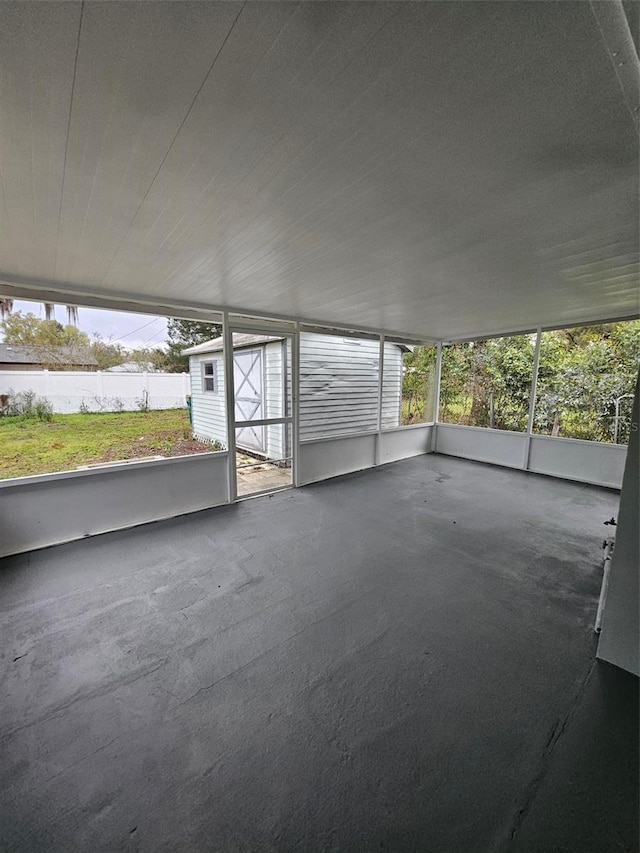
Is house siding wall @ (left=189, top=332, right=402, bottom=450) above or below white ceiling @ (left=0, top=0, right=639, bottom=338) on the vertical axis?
below

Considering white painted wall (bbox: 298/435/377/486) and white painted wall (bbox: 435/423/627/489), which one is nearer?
white painted wall (bbox: 435/423/627/489)

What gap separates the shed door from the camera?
4703mm

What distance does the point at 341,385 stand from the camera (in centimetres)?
580

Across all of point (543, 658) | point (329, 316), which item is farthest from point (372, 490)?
point (543, 658)

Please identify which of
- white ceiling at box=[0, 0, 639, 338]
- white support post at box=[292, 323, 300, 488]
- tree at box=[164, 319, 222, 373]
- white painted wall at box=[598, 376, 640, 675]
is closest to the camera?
white ceiling at box=[0, 0, 639, 338]

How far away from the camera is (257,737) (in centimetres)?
154

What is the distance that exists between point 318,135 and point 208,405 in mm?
3509

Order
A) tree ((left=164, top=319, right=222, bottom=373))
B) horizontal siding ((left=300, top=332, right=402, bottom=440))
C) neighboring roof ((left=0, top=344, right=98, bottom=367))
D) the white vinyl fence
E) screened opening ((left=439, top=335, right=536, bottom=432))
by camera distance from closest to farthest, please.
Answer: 1. neighboring roof ((left=0, top=344, right=98, bottom=367))
2. the white vinyl fence
3. tree ((left=164, top=319, right=222, bottom=373))
4. horizontal siding ((left=300, top=332, right=402, bottom=440))
5. screened opening ((left=439, top=335, right=536, bottom=432))

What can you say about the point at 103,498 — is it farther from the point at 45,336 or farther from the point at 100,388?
the point at 45,336

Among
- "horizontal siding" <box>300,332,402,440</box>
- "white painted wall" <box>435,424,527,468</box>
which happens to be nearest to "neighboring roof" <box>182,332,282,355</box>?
"horizontal siding" <box>300,332,402,440</box>

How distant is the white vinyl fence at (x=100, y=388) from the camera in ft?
10.7

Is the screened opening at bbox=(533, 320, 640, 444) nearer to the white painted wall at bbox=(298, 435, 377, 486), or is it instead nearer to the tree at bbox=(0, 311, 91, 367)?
the white painted wall at bbox=(298, 435, 377, 486)

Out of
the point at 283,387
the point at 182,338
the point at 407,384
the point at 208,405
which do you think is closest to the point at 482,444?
the point at 407,384

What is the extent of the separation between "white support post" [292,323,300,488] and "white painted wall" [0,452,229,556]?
1150mm
